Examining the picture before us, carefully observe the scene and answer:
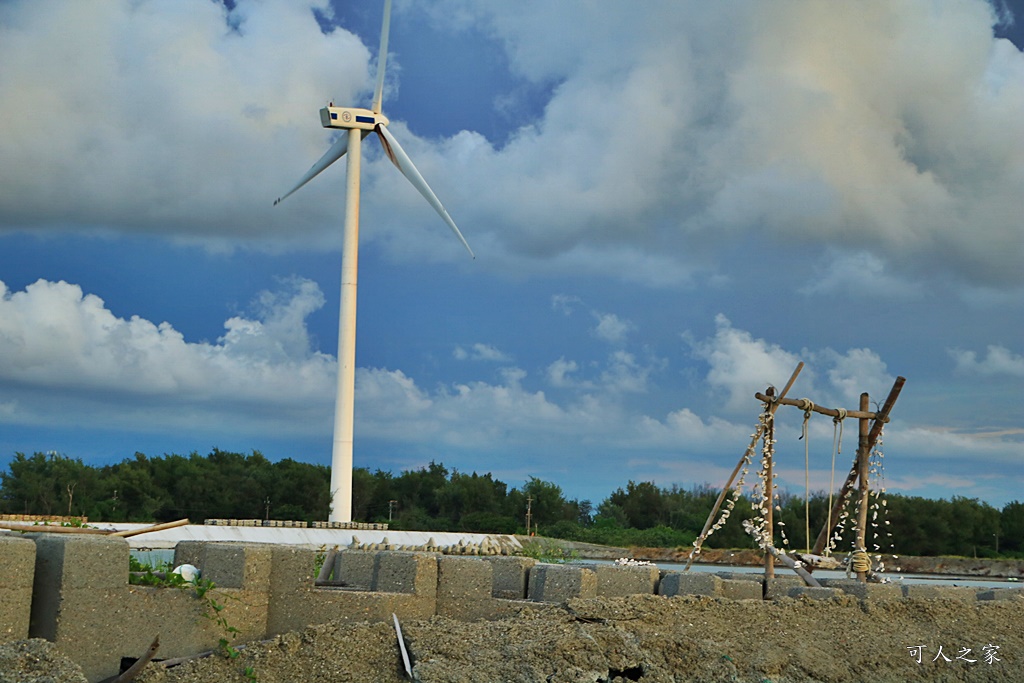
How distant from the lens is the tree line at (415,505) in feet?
164

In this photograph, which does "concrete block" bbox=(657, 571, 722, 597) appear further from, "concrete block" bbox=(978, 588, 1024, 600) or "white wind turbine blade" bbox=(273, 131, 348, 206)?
"white wind turbine blade" bbox=(273, 131, 348, 206)

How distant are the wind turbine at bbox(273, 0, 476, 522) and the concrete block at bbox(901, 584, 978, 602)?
27454mm

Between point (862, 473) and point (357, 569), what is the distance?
9492mm

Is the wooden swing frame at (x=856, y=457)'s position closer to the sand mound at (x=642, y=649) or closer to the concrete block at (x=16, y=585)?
the sand mound at (x=642, y=649)

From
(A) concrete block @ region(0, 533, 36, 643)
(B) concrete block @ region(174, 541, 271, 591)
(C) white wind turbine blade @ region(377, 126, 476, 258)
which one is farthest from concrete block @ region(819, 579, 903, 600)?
(C) white wind turbine blade @ region(377, 126, 476, 258)

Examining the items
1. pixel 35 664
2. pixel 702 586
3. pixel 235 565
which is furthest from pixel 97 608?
pixel 702 586

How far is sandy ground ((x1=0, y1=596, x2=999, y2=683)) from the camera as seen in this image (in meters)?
9.18

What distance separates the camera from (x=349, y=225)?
39.9 metres

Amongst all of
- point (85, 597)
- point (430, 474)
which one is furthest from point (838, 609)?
point (430, 474)

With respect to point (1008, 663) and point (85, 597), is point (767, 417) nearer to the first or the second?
point (1008, 663)

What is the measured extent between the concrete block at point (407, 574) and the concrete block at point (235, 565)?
1241 mm

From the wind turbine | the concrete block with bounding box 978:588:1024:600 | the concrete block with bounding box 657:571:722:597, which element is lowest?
the concrete block with bounding box 978:588:1024:600

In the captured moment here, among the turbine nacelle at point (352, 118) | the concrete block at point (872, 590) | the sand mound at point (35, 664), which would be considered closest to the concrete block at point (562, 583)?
the concrete block at point (872, 590)

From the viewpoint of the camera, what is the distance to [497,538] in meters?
46.8
